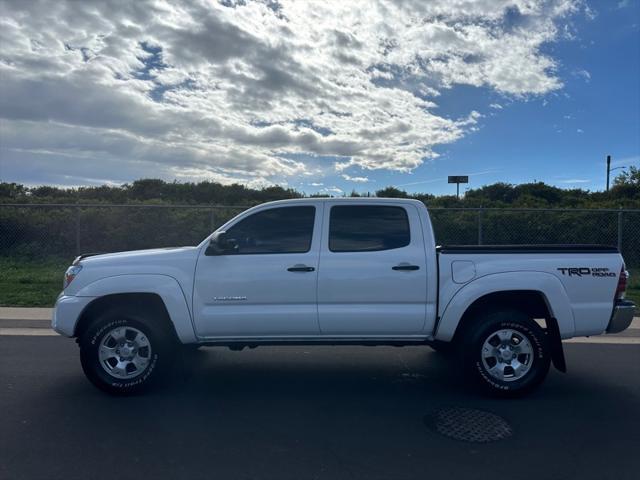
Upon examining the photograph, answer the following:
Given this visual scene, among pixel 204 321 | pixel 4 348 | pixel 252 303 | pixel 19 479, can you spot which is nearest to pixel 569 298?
pixel 252 303

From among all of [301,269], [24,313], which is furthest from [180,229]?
[301,269]

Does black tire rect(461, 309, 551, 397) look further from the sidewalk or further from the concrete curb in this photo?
the concrete curb

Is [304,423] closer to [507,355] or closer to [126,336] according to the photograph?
[126,336]

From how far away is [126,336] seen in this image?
5.12 metres

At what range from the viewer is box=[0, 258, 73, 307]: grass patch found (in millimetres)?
9711

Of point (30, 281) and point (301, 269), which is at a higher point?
point (301, 269)

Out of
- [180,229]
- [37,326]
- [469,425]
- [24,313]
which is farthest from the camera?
[180,229]

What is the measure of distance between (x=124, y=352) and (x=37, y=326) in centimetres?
401

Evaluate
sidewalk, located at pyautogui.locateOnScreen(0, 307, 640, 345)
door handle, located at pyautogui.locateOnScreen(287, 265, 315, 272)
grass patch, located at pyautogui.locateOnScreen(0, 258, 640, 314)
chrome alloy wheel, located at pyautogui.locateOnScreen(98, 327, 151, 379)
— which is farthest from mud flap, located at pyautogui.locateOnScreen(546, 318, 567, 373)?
grass patch, located at pyautogui.locateOnScreen(0, 258, 640, 314)

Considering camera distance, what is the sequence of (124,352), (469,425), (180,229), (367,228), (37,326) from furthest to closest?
(180,229)
(37,326)
(367,228)
(124,352)
(469,425)

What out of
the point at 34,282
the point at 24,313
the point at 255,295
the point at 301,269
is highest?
the point at 301,269

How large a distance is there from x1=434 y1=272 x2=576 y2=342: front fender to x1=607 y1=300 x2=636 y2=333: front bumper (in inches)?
15.2

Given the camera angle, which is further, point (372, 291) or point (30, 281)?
point (30, 281)

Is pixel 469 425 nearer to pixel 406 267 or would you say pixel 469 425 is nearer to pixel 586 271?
pixel 406 267
